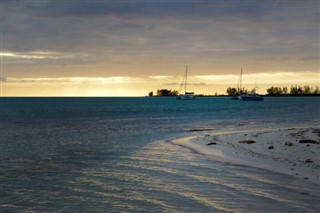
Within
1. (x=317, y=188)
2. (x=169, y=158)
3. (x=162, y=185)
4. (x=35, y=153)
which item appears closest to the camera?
(x=317, y=188)

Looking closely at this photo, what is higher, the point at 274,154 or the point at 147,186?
the point at 274,154

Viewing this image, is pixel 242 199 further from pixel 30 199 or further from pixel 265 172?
pixel 30 199

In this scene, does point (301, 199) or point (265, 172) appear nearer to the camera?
point (301, 199)

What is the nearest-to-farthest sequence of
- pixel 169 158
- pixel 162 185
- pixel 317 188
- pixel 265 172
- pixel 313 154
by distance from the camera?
pixel 317 188 < pixel 162 185 < pixel 265 172 < pixel 313 154 < pixel 169 158

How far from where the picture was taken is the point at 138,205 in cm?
1562

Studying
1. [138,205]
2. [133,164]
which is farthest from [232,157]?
[138,205]

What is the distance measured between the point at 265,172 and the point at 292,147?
30.3 feet

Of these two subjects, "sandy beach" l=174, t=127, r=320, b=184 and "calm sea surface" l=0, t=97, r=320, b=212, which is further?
"sandy beach" l=174, t=127, r=320, b=184

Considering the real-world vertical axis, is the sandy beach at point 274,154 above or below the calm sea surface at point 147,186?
above

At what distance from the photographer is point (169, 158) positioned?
91.7 ft

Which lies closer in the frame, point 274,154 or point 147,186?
point 147,186

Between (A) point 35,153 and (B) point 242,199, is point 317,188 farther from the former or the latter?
(A) point 35,153

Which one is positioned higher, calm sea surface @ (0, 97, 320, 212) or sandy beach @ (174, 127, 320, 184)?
sandy beach @ (174, 127, 320, 184)

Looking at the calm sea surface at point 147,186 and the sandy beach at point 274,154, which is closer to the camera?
the calm sea surface at point 147,186
